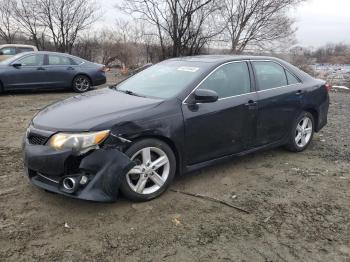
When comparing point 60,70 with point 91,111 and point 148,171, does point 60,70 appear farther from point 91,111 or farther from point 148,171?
point 148,171

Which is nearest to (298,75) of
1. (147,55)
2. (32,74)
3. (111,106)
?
(111,106)

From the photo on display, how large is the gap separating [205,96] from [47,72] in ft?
29.1

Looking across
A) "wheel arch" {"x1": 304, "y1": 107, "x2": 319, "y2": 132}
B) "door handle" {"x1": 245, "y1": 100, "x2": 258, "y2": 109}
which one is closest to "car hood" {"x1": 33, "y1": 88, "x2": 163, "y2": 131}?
"door handle" {"x1": 245, "y1": 100, "x2": 258, "y2": 109}

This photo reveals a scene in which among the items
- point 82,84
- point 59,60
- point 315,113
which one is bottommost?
point 82,84

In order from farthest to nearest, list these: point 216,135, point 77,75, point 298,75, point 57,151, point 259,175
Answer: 1. point 77,75
2. point 298,75
3. point 259,175
4. point 216,135
5. point 57,151

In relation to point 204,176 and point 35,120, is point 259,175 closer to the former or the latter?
point 204,176

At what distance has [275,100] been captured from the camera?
5238 millimetres

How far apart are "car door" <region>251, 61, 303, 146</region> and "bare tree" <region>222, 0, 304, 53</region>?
2185 centimetres

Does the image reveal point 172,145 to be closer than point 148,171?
No

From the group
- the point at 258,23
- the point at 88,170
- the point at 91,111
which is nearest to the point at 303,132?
the point at 91,111

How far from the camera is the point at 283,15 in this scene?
27.4m

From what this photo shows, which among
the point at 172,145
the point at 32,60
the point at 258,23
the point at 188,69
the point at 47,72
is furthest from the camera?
the point at 258,23

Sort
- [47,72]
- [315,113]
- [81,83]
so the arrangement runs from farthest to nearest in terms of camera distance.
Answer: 1. [81,83]
2. [47,72]
3. [315,113]

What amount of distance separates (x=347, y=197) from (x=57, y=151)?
3.13 m
